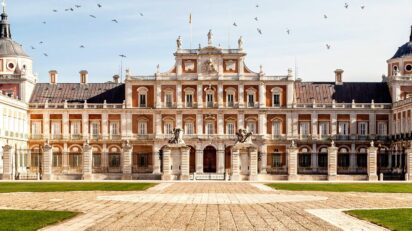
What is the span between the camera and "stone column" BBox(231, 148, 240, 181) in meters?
63.0

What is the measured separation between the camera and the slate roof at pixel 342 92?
83.2 metres

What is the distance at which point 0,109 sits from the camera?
72.7 m

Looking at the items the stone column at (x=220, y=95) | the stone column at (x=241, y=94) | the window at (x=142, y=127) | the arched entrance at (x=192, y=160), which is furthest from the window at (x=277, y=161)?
the window at (x=142, y=127)

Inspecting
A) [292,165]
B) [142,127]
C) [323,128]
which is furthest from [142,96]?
[292,165]

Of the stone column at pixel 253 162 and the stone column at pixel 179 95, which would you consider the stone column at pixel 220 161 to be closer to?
the stone column at pixel 179 95

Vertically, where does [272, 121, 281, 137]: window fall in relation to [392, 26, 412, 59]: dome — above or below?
below

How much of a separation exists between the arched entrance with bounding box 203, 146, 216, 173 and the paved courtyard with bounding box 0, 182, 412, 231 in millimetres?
44629

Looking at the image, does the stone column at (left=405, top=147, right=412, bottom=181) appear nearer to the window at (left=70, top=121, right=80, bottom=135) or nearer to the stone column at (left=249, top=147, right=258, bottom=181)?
the stone column at (left=249, top=147, right=258, bottom=181)

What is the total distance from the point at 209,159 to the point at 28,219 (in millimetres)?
57512

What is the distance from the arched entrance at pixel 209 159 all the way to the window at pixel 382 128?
677 inches


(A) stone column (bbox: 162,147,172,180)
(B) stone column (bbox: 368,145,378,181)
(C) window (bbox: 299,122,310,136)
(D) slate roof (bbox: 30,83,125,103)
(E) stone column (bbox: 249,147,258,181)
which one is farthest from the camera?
(D) slate roof (bbox: 30,83,125,103)

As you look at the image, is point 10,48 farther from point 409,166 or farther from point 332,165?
point 409,166

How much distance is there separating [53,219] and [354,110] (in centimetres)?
6162

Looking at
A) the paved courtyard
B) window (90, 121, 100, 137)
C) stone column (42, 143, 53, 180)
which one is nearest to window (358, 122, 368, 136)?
window (90, 121, 100, 137)
